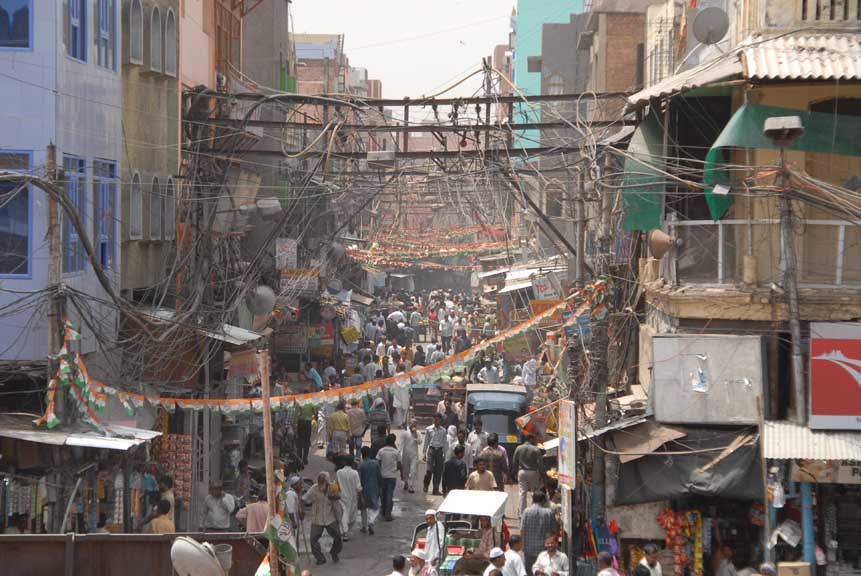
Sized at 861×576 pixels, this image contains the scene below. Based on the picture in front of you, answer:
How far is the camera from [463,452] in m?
20.0

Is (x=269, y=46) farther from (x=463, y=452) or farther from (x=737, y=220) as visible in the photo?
(x=737, y=220)

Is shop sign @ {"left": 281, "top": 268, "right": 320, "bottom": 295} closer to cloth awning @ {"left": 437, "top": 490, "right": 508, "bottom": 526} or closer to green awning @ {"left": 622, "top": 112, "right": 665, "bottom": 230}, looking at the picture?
green awning @ {"left": 622, "top": 112, "right": 665, "bottom": 230}

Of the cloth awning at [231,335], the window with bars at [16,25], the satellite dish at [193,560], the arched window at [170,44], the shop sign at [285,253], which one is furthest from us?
the shop sign at [285,253]

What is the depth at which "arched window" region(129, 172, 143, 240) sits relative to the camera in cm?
1992

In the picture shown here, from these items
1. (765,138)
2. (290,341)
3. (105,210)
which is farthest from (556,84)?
(765,138)

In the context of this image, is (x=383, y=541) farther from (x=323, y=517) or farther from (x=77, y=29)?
(x=77, y=29)

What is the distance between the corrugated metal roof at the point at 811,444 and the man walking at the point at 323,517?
6510 millimetres

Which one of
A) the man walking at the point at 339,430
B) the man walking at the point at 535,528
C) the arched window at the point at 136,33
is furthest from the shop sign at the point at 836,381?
the arched window at the point at 136,33

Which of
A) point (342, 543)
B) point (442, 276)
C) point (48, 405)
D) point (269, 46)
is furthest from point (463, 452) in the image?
point (442, 276)

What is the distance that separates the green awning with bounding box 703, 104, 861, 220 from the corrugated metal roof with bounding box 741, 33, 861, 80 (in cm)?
51

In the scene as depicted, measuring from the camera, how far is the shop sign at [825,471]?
13.5 m

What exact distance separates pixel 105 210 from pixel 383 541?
6.95 meters

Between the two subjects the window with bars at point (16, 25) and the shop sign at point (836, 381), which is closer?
the shop sign at point (836, 381)

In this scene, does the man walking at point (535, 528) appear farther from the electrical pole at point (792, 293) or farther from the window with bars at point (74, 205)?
the window with bars at point (74, 205)
